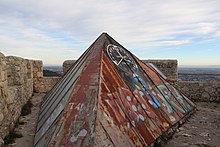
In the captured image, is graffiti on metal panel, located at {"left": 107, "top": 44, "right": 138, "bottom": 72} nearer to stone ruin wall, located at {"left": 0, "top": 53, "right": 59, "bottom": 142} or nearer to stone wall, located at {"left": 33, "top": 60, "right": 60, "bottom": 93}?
stone ruin wall, located at {"left": 0, "top": 53, "right": 59, "bottom": 142}

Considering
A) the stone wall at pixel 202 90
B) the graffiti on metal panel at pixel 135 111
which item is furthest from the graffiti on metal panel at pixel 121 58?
the stone wall at pixel 202 90

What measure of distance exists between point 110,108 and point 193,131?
95.7 inches

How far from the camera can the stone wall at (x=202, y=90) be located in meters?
8.80

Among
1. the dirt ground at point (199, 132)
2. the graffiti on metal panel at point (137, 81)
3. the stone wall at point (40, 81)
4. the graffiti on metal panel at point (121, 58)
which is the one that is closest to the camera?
the dirt ground at point (199, 132)

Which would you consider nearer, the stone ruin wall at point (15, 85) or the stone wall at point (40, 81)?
the stone ruin wall at point (15, 85)

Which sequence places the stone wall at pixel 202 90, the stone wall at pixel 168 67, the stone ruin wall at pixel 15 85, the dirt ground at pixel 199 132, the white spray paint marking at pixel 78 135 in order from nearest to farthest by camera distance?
the white spray paint marking at pixel 78 135, the dirt ground at pixel 199 132, the stone ruin wall at pixel 15 85, the stone wall at pixel 202 90, the stone wall at pixel 168 67

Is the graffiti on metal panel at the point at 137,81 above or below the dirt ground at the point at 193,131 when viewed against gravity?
above

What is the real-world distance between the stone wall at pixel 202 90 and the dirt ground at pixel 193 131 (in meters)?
2.04

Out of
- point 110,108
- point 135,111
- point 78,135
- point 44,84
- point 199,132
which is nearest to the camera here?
point 78,135

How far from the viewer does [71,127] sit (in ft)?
10.7

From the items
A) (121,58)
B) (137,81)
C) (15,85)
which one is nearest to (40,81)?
(15,85)

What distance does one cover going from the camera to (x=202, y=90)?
8.95m

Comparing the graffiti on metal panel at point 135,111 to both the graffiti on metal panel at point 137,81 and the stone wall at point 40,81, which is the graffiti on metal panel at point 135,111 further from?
the stone wall at point 40,81

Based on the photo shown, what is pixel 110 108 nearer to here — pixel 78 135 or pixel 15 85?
pixel 78 135
